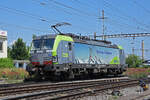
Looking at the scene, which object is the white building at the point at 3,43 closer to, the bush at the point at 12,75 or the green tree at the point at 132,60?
the bush at the point at 12,75

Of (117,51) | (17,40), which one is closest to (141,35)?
(117,51)

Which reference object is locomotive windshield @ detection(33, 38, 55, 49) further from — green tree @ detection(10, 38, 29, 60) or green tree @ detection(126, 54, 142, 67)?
green tree @ detection(126, 54, 142, 67)

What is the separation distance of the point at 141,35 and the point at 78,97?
3072 cm

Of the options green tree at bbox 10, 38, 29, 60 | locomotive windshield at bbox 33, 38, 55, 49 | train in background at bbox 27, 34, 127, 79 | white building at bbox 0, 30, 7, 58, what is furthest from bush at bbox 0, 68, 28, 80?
green tree at bbox 10, 38, 29, 60

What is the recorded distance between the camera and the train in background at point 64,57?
18188mm

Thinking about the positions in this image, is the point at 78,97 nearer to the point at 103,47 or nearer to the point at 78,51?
the point at 78,51

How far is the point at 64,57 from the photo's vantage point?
19.1 meters

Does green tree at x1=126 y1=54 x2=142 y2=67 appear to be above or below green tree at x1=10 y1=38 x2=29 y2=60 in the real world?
below

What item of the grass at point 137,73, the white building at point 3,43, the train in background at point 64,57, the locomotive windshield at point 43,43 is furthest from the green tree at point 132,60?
the locomotive windshield at point 43,43

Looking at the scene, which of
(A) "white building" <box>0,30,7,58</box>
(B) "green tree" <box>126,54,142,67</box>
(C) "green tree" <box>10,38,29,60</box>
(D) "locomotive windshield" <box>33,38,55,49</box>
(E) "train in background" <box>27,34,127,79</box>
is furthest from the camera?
(B) "green tree" <box>126,54,142,67</box>

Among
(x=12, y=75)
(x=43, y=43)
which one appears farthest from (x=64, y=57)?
(x=12, y=75)

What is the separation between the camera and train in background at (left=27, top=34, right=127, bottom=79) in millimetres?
18188

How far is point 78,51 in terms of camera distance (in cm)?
2083

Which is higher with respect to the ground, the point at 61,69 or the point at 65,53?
the point at 65,53
